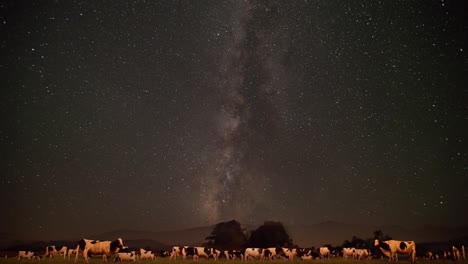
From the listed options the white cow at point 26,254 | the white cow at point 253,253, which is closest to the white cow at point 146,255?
the white cow at point 253,253

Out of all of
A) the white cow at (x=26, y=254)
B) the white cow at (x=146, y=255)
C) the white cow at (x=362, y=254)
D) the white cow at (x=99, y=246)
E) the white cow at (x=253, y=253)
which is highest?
the white cow at (x=99, y=246)

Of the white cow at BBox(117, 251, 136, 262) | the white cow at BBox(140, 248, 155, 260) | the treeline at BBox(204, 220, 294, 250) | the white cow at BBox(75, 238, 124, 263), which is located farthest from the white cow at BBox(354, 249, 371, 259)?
the treeline at BBox(204, 220, 294, 250)

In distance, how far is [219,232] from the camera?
8794cm

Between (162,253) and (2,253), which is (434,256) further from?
(2,253)

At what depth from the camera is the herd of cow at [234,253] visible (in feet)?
110

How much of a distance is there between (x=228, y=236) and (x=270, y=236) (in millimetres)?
9195

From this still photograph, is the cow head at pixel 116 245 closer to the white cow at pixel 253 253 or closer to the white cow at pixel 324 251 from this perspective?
the white cow at pixel 253 253

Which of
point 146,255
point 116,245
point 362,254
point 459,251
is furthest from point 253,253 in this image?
point 459,251

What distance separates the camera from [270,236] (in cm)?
8469

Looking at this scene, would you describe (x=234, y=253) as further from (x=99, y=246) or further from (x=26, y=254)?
(x=26, y=254)

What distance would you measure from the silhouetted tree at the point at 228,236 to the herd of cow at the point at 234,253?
3318 cm

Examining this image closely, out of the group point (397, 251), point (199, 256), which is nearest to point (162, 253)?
point (199, 256)

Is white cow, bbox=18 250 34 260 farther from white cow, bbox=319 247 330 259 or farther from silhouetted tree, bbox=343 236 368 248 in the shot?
silhouetted tree, bbox=343 236 368 248

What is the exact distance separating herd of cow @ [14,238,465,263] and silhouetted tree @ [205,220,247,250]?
33.2 meters
